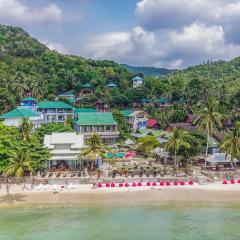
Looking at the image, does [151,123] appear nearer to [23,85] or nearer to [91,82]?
[23,85]

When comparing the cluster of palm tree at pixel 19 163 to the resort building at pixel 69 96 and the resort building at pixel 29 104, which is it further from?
the resort building at pixel 69 96

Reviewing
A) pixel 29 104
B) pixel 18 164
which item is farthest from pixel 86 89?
pixel 18 164

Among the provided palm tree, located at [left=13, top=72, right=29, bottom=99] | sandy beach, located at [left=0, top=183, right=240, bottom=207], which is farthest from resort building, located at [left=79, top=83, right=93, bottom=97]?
sandy beach, located at [left=0, top=183, right=240, bottom=207]

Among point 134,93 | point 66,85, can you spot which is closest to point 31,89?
point 66,85

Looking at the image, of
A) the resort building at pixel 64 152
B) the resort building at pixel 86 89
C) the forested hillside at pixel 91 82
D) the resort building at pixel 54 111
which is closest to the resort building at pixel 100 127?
the resort building at pixel 64 152

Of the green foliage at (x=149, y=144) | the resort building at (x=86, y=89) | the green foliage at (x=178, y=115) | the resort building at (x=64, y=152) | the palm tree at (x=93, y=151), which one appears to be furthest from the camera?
the resort building at (x=86, y=89)

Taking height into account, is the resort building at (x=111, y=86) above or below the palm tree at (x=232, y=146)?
above

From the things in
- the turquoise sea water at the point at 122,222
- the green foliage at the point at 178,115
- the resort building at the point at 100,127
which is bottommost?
the turquoise sea water at the point at 122,222
